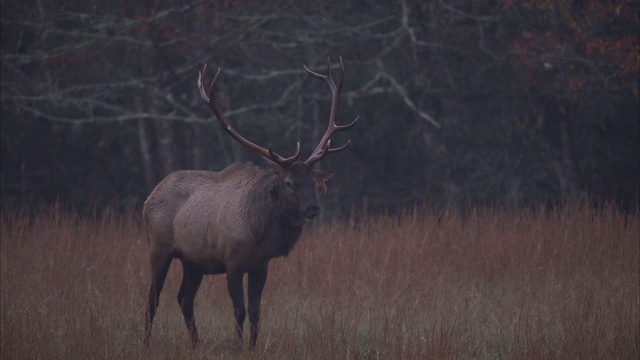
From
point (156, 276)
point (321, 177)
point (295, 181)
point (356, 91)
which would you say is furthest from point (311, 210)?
point (356, 91)

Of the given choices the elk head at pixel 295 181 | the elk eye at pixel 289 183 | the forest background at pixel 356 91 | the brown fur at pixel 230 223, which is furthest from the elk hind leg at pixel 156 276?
the forest background at pixel 356 91

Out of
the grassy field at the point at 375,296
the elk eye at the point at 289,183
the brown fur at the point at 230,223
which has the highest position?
the elk eye at the point at 289,183

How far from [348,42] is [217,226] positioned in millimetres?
9378

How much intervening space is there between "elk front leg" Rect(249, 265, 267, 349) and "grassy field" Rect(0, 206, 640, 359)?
0.15 m

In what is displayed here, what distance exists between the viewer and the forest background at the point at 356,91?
15.5 metres

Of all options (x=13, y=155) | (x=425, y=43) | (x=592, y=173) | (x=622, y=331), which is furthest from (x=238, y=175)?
(x=13, y=155)

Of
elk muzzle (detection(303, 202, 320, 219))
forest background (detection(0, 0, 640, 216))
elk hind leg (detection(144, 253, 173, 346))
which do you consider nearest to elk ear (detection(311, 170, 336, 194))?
elk muzzle (detection(303, 202, 320, 219))

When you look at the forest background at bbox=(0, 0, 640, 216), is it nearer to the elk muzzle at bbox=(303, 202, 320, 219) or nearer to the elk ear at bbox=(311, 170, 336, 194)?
the elk ear at bbox=(311, 170, 336, 194)

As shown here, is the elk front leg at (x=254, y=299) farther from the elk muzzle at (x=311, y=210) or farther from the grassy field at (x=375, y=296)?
the elk muzzle at (x=311, y=210)

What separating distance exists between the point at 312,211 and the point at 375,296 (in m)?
1.96

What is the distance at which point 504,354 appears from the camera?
6.83 meters

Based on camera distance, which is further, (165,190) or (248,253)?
(165,190)

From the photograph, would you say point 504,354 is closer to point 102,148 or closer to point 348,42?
point 348,42

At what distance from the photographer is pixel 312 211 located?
23.8ft
